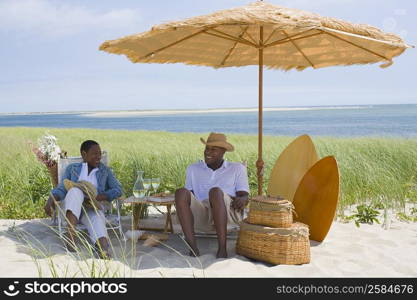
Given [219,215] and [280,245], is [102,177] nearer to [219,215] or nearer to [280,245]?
[219,215]

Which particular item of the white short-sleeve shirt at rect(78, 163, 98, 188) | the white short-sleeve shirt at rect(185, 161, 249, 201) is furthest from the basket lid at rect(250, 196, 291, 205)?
the white short-sleeve shirt at rect(78, 163, 98, 188)

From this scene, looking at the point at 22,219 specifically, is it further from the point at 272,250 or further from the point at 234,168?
the point at 272,250

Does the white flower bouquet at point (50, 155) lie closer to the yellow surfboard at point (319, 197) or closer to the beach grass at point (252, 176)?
the beach grass at point (252, 176)

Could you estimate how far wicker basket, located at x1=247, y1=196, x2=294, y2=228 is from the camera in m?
4.00

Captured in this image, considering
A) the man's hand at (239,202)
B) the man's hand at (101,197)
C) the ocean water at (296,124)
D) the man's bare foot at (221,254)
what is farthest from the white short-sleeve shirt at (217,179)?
the ocean water at (296,124)

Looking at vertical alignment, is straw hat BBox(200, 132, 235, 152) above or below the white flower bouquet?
above

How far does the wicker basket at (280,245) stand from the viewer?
3.96m

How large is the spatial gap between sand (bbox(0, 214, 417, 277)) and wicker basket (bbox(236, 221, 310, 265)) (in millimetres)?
64

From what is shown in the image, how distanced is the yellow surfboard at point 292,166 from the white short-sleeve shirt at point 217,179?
3.10 ft

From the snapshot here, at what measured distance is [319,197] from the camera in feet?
15.4

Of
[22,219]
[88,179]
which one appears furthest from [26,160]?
[88,179]

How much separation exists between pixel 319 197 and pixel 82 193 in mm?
2124

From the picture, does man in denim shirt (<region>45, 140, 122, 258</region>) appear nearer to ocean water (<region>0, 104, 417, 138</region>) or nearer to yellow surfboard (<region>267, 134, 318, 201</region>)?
yellow surfboard (<region>267, 134, 318, 201</region>)

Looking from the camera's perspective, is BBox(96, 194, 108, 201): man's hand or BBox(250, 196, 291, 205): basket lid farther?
BBox(96, 194, 108, 201): man's hand
